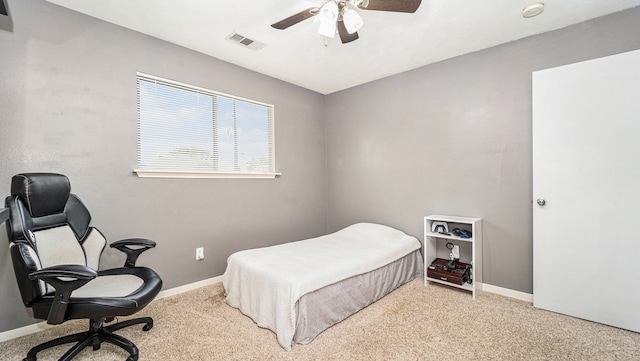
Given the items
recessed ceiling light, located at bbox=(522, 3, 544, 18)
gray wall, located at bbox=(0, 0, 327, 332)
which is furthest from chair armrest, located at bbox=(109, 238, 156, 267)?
recessed ceiling light, located at bbox=(522, 3, 544, 18)

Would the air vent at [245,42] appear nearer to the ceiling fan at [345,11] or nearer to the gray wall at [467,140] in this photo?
the ceiling fan at [345,11]

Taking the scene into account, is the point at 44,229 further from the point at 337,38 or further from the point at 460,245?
the point at 460,245

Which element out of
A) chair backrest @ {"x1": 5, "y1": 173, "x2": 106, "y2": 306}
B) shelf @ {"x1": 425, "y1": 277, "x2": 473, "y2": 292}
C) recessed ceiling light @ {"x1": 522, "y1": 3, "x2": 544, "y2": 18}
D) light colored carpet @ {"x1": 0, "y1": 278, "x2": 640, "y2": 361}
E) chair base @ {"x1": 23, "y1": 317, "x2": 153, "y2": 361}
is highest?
recessed ceiling light @ {"x1": 522, "y1": 3, "x2": 544, "y2": 18}

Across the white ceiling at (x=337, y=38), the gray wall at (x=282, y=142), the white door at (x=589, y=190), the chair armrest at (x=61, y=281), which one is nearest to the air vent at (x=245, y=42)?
the white ceiling at (x=337, y=38)

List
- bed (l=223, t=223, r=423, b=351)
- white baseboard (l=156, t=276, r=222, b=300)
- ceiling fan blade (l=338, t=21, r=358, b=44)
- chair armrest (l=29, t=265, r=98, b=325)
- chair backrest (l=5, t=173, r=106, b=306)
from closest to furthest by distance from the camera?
chair armrest (l=29, t=265, r=98, b=325), chair backrest (l=5, t=173, r=106, b=306), bed (l=223, t=223, r=423, b=351), ceiling fan blade (l=338, t=21, r=358, b=44), white baseboard (l=156, t=276, r=222, b=300)

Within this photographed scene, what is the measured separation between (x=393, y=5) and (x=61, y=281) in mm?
2457

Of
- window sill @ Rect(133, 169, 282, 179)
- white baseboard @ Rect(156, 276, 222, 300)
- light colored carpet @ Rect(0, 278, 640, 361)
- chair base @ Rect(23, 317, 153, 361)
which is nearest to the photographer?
chair base @ Rect(23, 317, 153, 361)

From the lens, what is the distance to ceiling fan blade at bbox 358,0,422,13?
5.47 ft

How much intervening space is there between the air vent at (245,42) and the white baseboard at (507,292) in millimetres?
3330

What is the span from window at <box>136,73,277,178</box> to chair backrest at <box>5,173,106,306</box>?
0.64 m

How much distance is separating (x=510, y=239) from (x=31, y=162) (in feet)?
13.6

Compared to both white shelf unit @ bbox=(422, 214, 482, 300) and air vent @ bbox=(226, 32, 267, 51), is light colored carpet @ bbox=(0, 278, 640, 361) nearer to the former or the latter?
white shelf unit @ bbox=(422, 214, 482, 300)

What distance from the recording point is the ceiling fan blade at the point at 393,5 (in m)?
1.67

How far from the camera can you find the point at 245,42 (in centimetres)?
268
